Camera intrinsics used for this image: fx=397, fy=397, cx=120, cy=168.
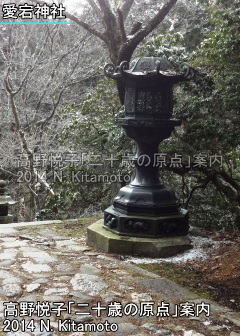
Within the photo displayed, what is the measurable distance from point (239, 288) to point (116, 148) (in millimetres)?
3913

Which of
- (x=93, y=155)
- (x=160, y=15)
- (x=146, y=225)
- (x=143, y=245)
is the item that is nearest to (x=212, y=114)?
(x=146, y=225)

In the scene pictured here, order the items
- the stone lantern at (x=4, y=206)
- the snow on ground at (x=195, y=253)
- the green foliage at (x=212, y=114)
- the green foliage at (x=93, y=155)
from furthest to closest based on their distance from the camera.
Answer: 1. the stone lantern at (x=4, y=206)
2. the green foliage at (x=93, y=155)
3. the green foliage at (x=212, y=114)
4. the snow on ground at (x=195, y=253)

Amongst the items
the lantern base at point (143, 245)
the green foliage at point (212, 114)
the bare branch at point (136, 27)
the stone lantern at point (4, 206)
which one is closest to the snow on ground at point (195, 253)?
the lantern base at point (143, 245)

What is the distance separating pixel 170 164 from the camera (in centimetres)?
621

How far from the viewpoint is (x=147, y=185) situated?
5.13 metres

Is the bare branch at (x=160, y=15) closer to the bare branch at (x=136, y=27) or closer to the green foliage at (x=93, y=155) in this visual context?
the bare branch at (x=136, y=27)

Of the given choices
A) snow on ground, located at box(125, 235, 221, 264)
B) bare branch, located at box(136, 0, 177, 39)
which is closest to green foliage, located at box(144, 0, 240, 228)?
bare branch, located at box(136, 0, 177, 39)

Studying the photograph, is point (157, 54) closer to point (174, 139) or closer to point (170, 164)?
point (174, 139)

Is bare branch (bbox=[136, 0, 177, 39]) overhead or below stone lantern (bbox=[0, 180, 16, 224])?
overhead

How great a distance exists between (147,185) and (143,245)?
2.71 feet

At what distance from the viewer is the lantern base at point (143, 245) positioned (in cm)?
465

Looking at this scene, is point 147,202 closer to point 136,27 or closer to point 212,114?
point 212,114

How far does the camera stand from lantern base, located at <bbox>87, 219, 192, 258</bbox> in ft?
15.3

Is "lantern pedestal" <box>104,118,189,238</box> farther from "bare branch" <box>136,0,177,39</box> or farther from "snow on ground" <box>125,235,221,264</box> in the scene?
"bare branch" <box>136,0,177,39</box>
